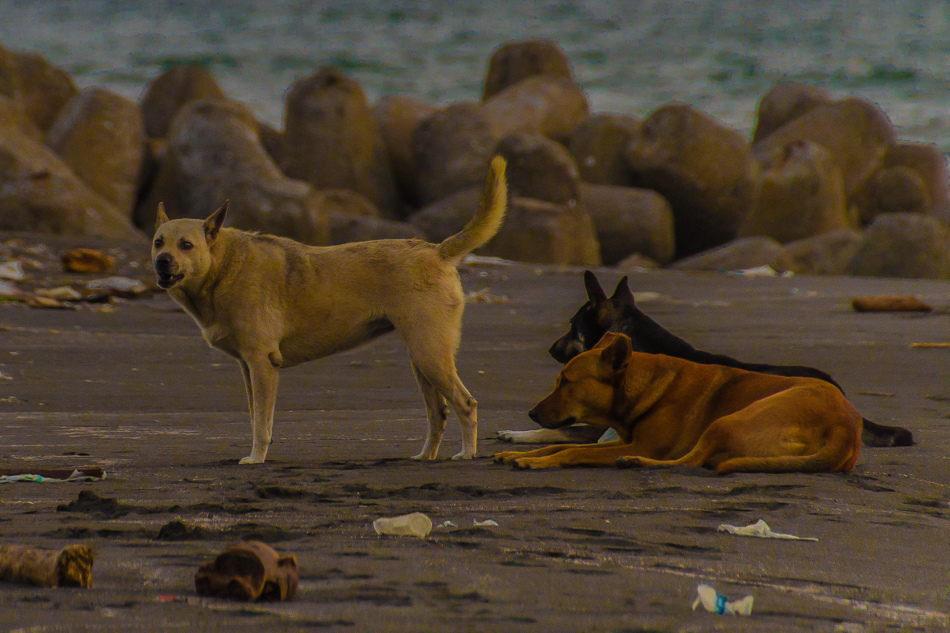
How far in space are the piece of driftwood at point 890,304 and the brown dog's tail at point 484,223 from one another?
20.9ft

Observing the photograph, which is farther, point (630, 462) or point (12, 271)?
point (12, 271)

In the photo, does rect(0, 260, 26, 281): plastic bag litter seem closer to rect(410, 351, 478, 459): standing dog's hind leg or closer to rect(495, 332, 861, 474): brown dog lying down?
rect(410, 351, 478, 459): standing dog's hind leg

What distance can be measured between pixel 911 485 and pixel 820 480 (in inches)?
16.1

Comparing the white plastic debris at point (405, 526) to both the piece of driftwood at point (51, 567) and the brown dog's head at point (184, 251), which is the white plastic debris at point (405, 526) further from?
the brown dog's head at point (184, 251)

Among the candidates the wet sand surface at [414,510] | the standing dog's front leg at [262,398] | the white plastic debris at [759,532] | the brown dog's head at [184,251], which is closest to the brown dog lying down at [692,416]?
the wet sand surface at [414,510]

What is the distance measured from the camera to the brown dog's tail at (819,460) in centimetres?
472

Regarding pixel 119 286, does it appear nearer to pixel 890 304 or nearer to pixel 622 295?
pixel 622 295

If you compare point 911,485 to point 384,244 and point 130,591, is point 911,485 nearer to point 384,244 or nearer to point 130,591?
point 384,244

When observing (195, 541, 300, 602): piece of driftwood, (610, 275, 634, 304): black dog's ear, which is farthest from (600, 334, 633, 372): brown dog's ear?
(195, 541, 300, 602): piece of driftwood

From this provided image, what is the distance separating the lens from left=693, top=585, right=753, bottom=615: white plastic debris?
2982mm

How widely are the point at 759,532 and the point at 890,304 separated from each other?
7.55 metres

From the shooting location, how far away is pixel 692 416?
5.12 m

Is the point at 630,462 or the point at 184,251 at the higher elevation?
the point at 184,251

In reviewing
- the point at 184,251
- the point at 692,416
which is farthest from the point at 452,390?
the point at 184,251
